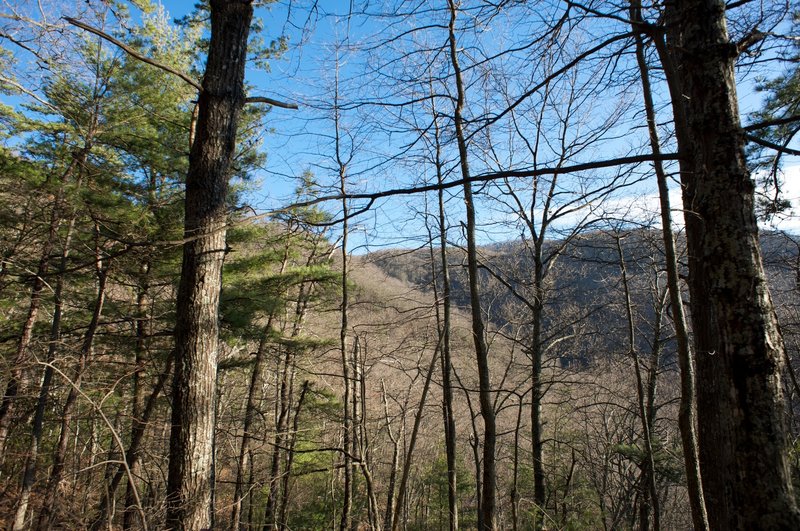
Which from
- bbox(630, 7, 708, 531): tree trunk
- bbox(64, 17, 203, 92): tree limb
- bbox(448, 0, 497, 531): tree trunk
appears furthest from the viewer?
bbox(448, 0, 497, 531): tree trunk

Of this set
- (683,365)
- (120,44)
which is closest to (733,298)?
(683,365)

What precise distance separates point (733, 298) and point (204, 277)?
3.25 meters

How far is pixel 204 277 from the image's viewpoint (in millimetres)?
3369

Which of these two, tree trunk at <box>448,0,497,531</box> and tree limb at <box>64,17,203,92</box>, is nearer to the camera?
tree limb at <box>64,17,203,92</box>

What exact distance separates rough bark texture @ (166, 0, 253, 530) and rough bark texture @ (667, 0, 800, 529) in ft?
9.37

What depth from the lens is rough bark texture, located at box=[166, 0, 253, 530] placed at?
10.1ft

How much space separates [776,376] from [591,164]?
42.8 inches

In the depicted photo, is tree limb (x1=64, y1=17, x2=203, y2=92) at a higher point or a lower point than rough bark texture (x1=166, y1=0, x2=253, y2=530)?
higher

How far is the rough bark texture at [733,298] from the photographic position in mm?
1446

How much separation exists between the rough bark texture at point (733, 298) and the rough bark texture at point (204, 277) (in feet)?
9.37

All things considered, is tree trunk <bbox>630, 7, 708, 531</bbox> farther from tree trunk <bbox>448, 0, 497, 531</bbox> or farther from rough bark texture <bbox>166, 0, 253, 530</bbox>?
rough bark texture <bbox>166, 0, 253, 530</bbox>

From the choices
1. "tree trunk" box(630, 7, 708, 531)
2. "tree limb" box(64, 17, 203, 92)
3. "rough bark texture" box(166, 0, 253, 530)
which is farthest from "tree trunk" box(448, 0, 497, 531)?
"tree limb" box(64, 17, 203, 92)

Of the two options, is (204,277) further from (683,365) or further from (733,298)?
(683,365)

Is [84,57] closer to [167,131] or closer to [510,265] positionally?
[167,131]
